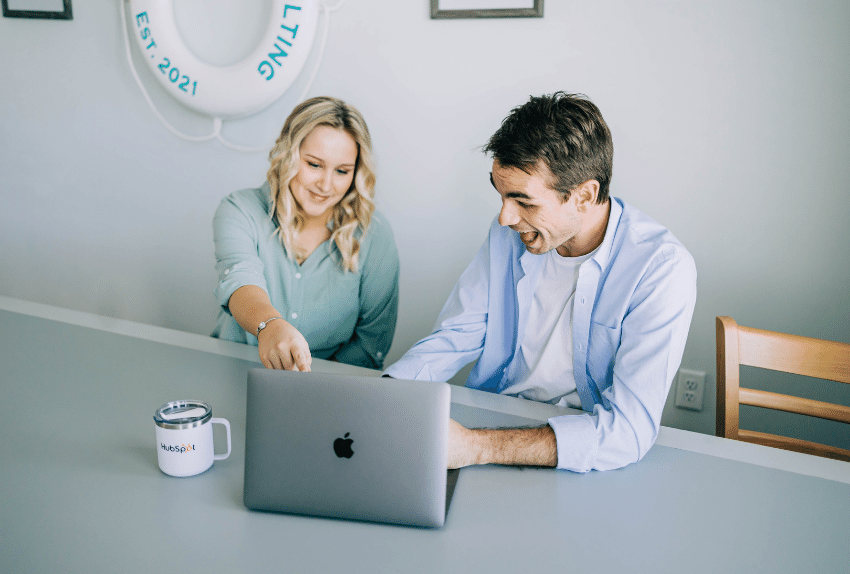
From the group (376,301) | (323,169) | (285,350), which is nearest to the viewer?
(285,350)

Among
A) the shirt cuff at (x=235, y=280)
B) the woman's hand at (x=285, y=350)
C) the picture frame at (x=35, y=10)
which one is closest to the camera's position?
the woman's hand at (x=285, y=350)

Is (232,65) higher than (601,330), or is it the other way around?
(232,65)

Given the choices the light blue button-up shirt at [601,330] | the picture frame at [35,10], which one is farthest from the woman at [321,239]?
the picture frame at [35,10]

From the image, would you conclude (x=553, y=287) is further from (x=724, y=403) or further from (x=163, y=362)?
(x=163, y=362)

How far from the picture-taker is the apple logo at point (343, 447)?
27.2 inches

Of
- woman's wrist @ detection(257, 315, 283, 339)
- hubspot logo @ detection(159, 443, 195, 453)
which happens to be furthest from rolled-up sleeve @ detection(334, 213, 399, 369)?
hubspot logo @ detection(159, 443, 195, 453)

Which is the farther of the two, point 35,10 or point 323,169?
point 35,10

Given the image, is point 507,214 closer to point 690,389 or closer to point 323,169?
point 323,169

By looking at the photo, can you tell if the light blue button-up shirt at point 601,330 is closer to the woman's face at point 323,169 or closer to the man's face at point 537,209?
the man's face at point 537,209

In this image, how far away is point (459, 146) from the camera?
5.73ft

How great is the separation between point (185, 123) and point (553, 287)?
1.54 metres

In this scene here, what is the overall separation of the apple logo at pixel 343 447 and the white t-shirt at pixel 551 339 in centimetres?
56

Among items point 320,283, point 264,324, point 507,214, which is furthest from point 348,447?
point 320,283

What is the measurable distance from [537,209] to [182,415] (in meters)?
0.67
